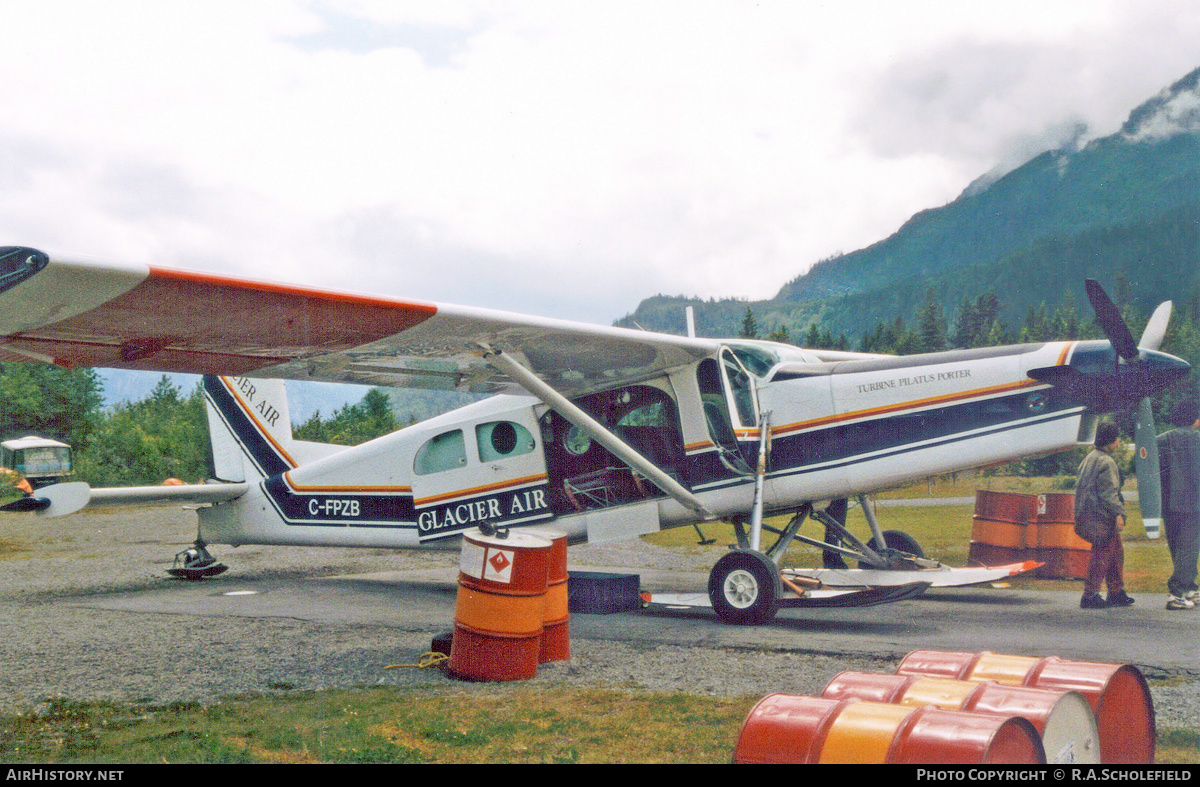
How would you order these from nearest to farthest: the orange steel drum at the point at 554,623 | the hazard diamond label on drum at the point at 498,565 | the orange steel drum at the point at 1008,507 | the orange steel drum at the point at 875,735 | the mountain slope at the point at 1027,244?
the orange steel drum at the point at 875,735
the hazard diamond label on drum at the point at 498,565
the orange steel drum at the point at 554,623
the orange steel drum at the point at 1008,507
the mountain slope at the point at 1027,244

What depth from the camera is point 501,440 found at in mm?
9258

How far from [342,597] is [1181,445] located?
27.9 feet

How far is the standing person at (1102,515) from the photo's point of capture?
7.63m

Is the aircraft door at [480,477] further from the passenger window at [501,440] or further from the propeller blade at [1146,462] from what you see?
the propeller blade at [1146,462]

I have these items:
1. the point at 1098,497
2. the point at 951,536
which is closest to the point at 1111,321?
the point at 1098,497

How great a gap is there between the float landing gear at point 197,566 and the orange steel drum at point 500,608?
703 cm

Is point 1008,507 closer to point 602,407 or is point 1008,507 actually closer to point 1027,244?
point 602,407

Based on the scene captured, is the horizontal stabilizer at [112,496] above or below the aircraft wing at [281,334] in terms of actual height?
below

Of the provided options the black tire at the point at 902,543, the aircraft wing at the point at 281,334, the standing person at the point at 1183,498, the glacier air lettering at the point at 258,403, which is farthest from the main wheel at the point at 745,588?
the glacier air lettering at the point at 258,403

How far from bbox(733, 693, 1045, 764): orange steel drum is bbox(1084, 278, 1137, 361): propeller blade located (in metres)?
4.81

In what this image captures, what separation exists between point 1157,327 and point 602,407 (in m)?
5.12

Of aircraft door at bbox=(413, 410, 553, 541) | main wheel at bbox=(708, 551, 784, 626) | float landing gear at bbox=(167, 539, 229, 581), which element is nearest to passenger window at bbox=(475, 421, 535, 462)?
aircraft door at bbox=(413, 410, 553, 541)

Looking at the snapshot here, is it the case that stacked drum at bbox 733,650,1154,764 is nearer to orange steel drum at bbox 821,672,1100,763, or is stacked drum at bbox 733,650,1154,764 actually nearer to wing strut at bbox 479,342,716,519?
orange steel drum at bbox 821,672,1100,763

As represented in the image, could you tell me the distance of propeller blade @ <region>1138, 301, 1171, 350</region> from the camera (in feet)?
24.4
